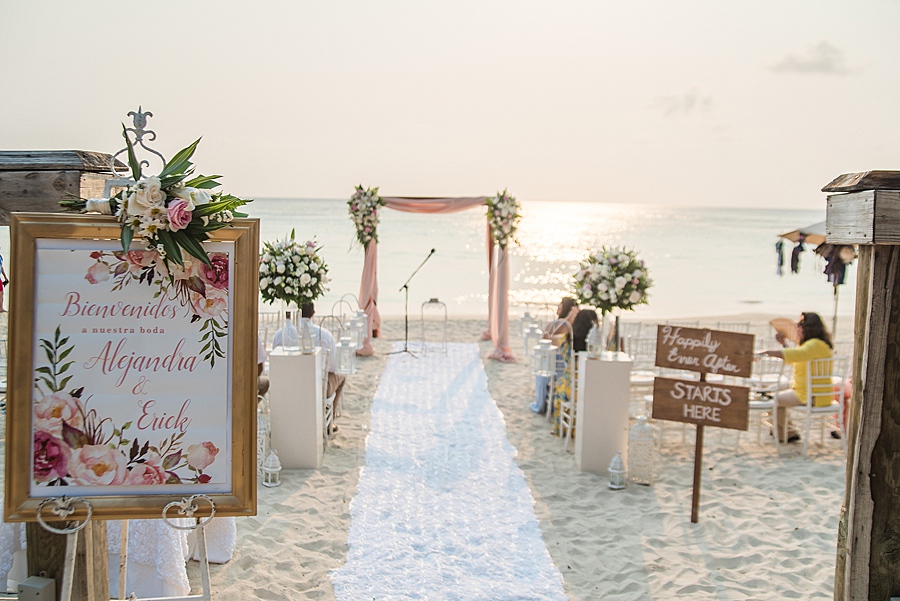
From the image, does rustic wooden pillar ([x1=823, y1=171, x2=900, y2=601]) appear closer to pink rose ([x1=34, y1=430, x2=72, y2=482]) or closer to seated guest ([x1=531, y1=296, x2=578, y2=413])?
pink rose ([x1=34, y1=430, x2=72, y2=482])

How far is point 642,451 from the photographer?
20.6 ft

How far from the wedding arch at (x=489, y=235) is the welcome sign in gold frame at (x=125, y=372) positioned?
9.03 metres

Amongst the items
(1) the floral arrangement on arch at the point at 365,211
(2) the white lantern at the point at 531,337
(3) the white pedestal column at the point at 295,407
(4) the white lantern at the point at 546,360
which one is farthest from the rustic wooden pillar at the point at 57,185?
(1) the floral arrangement on arch at the point at 365,211

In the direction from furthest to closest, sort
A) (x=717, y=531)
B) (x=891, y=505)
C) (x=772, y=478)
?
(x=772, y=478) < (x=717, y=531) < (x=891, y=505)

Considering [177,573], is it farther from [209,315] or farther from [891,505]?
[891,505]

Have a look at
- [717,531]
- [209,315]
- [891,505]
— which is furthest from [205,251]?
[717,531]

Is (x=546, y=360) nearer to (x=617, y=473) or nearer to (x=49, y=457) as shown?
(x=617, y=473)

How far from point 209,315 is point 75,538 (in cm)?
94

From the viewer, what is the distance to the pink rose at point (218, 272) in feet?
8.61

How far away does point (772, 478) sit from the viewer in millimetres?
6445

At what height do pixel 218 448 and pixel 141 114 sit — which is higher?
pixel 141 114

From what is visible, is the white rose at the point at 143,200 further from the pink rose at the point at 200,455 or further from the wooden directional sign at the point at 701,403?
the wooden directional sign at the point at 701,403

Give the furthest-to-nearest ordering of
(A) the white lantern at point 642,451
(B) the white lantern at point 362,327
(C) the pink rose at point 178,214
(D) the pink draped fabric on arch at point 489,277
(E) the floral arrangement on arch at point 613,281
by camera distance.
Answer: (D) the pink draped fabric on arch at point 489,277 → (B) the white lantern at point 362,327 → (E) the floral arrangement on arch at point 613,281 → (A) the white lantern at point 642,451 → (C) the pink rose at point 178,214

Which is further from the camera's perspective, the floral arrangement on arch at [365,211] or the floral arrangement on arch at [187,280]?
the floral arrangement on arch at [365,211]
